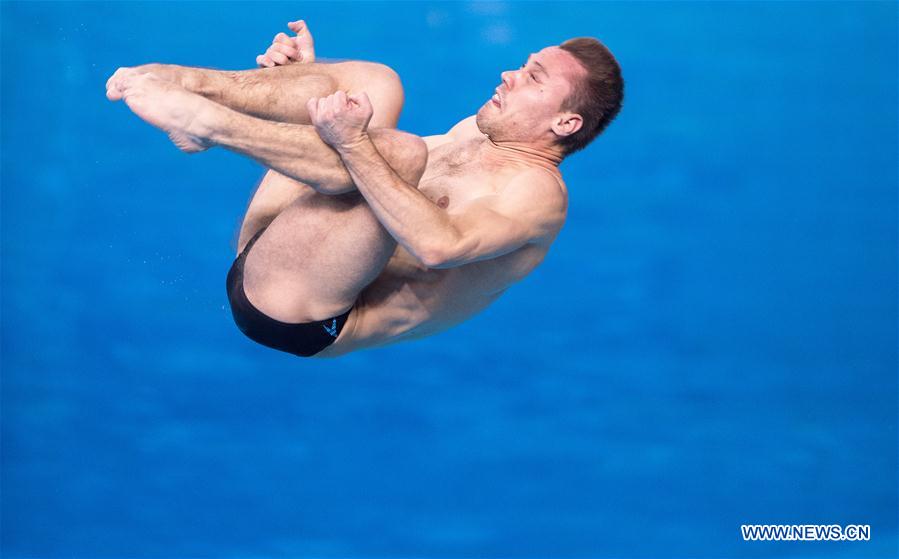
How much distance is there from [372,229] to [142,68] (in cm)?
55

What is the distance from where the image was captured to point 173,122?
2.09 m

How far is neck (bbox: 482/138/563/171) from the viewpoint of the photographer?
8.46 ft

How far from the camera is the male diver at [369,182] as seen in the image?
7.02 ft

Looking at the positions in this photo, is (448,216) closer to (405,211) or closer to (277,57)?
(405,211)

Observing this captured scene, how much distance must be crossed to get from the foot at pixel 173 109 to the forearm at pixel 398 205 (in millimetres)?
265

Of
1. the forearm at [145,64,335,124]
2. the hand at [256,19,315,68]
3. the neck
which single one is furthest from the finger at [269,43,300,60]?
the neck

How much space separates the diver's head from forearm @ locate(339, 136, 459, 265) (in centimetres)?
50

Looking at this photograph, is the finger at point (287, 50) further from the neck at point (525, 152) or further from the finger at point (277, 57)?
the neck at point (525, 152)

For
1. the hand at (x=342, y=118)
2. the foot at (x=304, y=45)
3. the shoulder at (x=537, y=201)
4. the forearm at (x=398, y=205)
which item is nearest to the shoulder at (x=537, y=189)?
the shoulder at (x=537, y=201)

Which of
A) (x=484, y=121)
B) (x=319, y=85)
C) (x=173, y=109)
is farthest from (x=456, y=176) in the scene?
(x=173, y=109)

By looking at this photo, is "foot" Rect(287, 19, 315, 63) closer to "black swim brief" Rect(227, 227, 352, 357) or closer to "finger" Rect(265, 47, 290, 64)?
"finger" Rect(265, 47, 290, 64)

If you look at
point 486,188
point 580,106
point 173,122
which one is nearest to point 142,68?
point 173,122

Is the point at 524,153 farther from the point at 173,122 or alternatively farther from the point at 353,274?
the point at 173,122

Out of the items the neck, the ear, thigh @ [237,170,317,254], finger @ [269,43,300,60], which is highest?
finger @ [269,43,300,60]
